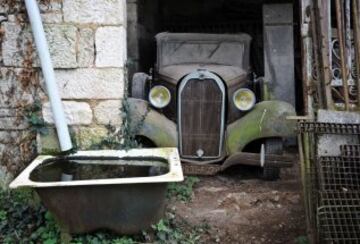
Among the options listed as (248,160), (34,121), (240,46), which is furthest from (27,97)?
(240,46)

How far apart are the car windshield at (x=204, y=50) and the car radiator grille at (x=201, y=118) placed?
0.84 meters

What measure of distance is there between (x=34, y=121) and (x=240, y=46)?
9.07 feet

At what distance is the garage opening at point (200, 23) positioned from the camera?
6.13m

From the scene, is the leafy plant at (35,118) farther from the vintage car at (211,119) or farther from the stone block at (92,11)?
the vintage car at (211,119)

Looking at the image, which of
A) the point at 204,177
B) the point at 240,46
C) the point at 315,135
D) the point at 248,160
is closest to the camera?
the point at 315,135

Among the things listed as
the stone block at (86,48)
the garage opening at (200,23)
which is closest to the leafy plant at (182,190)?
the stone block at (86,48)

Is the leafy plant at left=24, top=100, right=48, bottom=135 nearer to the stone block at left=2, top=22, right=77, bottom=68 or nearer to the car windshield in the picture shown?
A: the stone block at left=2, top=22, right=77, bottom=68

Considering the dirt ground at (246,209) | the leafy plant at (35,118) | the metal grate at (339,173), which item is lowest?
the dirt ground at (246,209)

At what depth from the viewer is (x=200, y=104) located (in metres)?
4.40

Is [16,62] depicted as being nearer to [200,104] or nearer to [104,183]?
[104,183]

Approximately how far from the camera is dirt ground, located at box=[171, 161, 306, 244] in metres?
3.15

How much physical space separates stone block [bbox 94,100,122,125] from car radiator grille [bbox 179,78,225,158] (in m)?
1.05

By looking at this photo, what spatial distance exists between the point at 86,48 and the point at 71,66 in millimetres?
173

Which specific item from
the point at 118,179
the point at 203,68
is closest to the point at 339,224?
the point at 118,179
